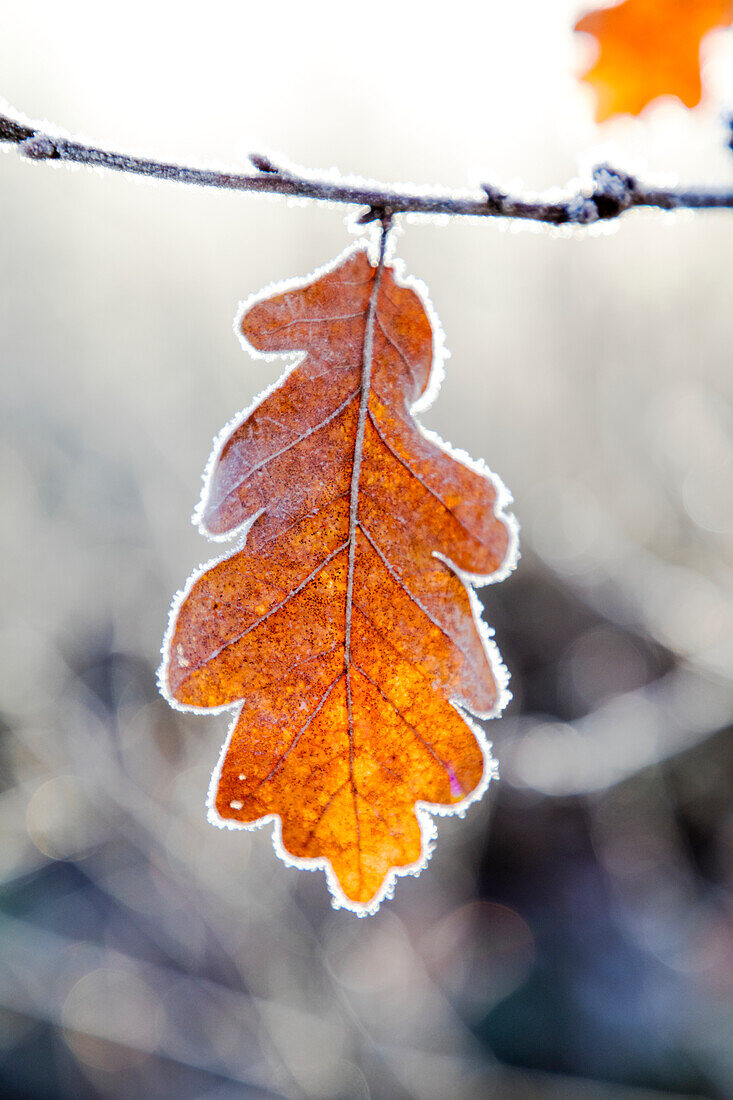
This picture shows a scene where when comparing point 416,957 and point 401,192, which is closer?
point 401,192

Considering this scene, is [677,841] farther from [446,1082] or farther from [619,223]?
[619,223]

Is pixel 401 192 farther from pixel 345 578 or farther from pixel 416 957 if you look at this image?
pixel 416 957

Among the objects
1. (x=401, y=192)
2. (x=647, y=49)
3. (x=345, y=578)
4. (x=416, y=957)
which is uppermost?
(x=647, y=49)

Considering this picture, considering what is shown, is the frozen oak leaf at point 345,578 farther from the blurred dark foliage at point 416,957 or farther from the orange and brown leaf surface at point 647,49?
the blurred dark foliage at point 416,957

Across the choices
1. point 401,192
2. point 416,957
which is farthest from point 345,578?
point 416,957

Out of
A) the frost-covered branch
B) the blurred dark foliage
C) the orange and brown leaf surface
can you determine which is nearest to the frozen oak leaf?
the frost-covered branch

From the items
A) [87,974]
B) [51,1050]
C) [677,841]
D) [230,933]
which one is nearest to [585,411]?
[677,841]

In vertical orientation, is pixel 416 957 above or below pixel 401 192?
below
